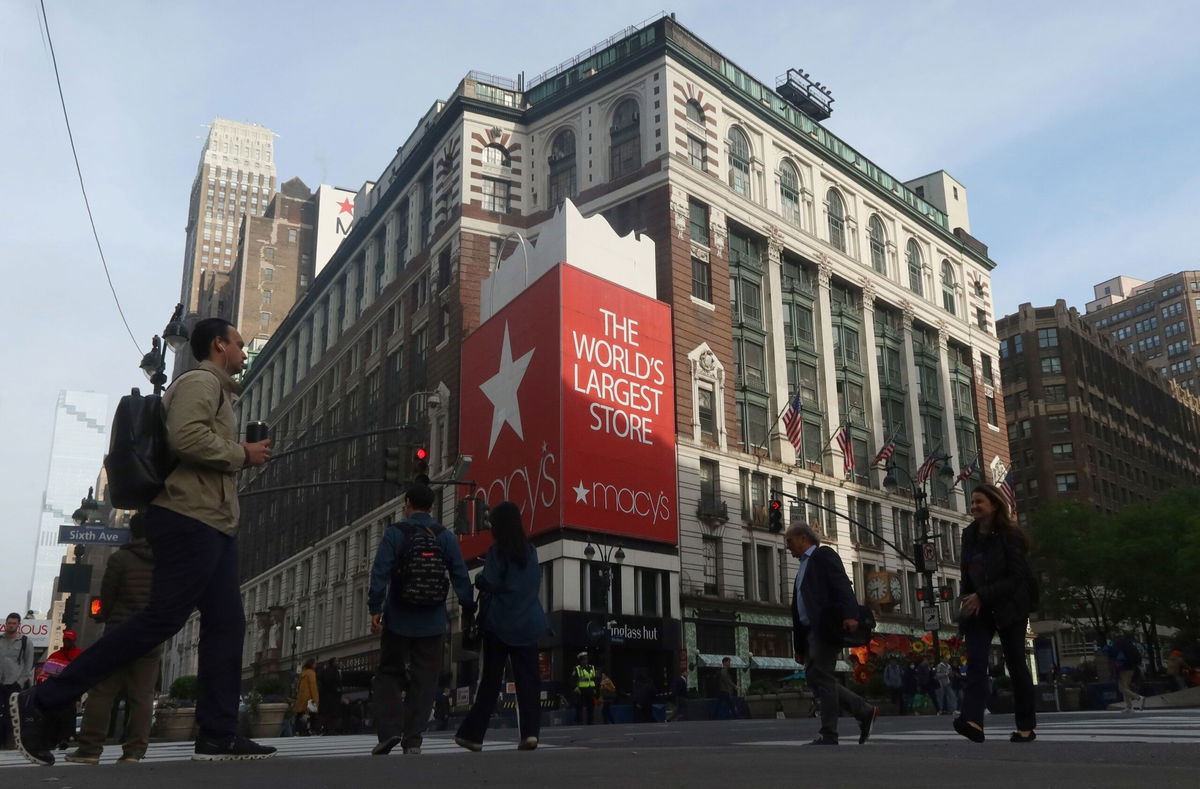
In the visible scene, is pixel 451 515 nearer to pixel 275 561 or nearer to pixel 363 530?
pixel 363 530

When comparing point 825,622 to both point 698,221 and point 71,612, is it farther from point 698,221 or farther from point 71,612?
point 698,221

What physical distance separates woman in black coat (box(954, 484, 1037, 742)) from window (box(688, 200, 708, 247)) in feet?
135

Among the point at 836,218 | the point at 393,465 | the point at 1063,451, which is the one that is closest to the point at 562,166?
the point at 836,218

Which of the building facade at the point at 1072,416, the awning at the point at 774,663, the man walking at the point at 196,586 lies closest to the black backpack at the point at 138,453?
the man walking at the point at 196,586

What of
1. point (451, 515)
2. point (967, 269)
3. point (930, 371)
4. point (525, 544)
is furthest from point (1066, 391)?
point (525, 544)

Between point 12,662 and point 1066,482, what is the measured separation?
284 feet

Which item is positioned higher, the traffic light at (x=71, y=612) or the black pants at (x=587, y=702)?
the traffic light at (x=71, y=612)

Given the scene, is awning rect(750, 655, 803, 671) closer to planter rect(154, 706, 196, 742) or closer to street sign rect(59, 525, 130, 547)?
street sign rect(59, 525, 130, 547)

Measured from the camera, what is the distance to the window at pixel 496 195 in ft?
167

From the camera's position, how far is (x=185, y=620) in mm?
5469

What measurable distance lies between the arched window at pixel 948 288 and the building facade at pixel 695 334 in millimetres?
183

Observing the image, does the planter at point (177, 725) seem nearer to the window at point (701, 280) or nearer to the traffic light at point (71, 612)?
the traffic light at point (71, 612)

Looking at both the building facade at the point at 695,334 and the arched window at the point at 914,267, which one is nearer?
the building facade at the point at 695,334

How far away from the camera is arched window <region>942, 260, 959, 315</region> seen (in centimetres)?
6512
